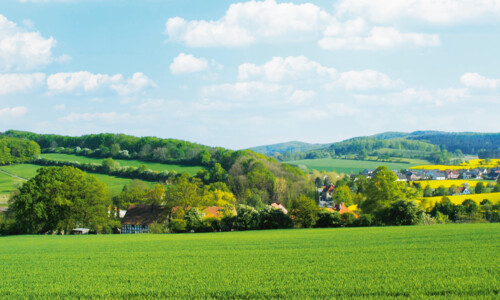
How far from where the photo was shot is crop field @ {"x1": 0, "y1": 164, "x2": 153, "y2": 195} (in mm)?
91950

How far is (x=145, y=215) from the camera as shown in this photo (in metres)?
67.6

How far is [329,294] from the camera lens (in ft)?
41.4

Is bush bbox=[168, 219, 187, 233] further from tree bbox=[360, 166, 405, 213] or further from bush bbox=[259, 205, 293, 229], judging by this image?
tree bbox=[360, 166, 405, 213]

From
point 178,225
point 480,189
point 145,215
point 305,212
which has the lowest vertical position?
point 145,215

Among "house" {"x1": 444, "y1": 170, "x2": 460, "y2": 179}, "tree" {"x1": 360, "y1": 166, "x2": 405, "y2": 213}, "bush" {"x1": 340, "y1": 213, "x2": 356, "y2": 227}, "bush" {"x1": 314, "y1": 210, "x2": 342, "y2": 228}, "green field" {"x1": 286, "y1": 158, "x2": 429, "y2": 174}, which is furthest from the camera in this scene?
"green field" {"x1": 286, "y1": 158, "x2": 429, "y2": 174}

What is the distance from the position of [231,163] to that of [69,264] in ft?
273

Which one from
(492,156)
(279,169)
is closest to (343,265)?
(279,169)

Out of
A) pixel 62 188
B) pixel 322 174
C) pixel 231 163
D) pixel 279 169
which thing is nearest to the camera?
pixel 62 188

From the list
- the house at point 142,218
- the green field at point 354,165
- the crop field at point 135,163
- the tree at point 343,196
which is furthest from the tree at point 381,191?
the green field at point 354,165

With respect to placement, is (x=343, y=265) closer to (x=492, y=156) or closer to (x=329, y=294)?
(x=329, y=294)

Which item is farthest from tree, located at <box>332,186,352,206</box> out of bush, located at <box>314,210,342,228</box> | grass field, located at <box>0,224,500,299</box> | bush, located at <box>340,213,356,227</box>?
grass field, located at <box>0,224,500,299</box>

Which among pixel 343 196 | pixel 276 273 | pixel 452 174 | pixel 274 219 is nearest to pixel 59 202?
pixel 274 219

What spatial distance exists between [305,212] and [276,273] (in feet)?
106

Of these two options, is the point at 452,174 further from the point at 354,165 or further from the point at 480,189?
the point at 354,165
